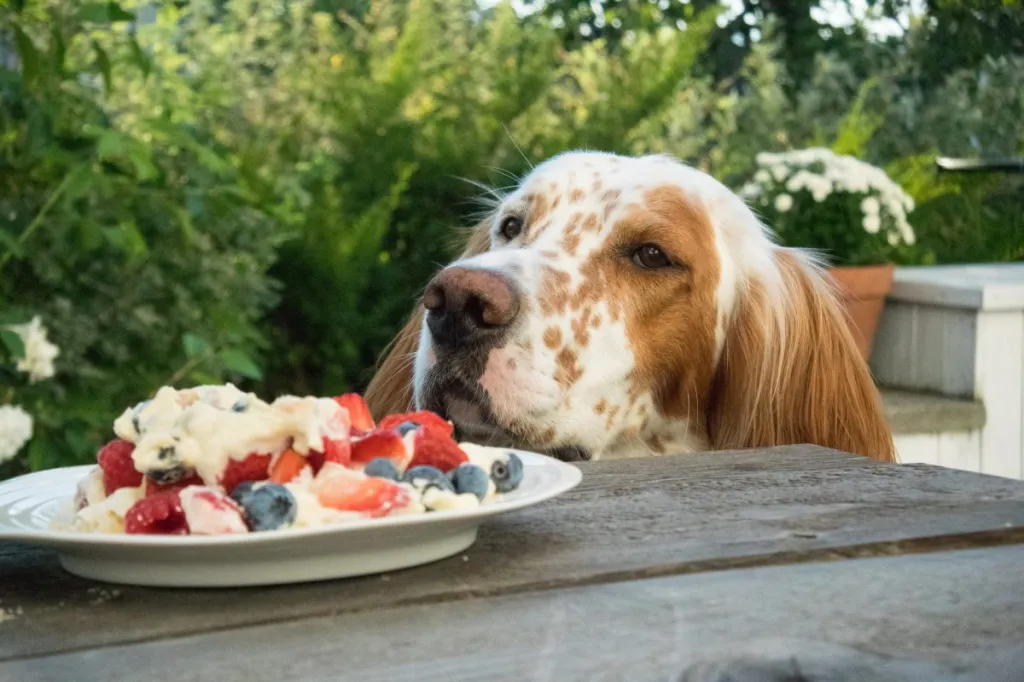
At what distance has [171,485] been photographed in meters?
1.05

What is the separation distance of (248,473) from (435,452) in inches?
6.5

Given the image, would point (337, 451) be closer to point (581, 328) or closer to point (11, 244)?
point (581, 328)

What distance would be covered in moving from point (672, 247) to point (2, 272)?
64.5 inches

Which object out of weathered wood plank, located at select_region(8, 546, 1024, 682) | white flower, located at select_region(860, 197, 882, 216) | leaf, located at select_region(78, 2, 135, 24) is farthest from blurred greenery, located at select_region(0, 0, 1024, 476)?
weathered wood plank, located at select_region(8, 546, 1024, 682)

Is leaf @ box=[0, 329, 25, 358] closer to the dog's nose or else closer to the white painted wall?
the dog's nose

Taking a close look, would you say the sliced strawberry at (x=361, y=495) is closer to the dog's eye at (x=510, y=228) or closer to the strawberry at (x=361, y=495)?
the strawberry at (x=361, y=495)

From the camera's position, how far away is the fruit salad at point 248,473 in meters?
1.01

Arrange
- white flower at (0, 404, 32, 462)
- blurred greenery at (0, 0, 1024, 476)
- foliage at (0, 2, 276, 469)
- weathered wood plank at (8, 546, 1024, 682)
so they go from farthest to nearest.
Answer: blurred greenery at (0, 0, 1024, 476) < foliage at (0, 2, 276, 469) < white flower at (0, 404, 32, 462) < weathered wood plank at (8, 546, 1024, 682)

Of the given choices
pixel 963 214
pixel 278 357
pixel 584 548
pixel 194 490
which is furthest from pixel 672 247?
pixel 963 214

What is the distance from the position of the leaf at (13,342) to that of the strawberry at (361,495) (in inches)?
73.4

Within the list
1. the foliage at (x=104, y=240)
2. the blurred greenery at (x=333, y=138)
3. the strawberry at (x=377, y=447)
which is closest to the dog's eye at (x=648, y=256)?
the blurred greenery at (x=333, y=138)

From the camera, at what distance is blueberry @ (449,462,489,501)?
1.11 meters

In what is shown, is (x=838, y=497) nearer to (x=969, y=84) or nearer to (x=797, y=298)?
(x=797, y=298)

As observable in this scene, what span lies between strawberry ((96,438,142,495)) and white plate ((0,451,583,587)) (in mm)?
62
